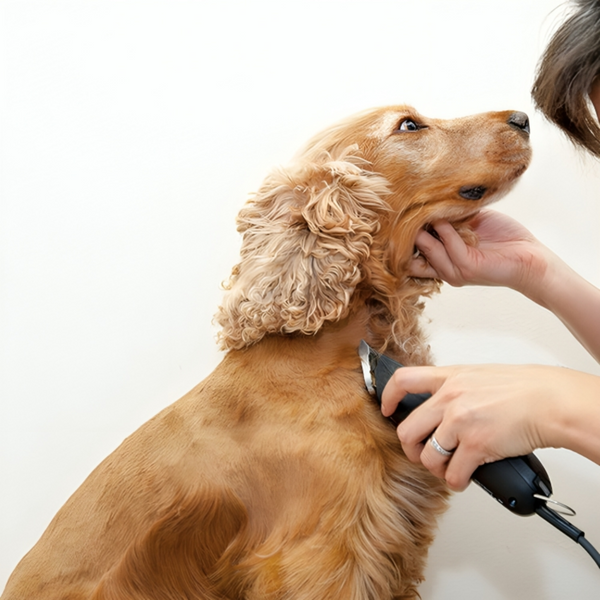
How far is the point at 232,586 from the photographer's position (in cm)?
97

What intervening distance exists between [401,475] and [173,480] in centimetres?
40

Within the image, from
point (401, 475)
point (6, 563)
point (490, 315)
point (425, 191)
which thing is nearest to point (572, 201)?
point (490, 315)

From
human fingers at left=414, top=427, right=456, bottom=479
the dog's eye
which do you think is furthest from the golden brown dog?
human fingers at left=414, top=427, right=456, bottom=479

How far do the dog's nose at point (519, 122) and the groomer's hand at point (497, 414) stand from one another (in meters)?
0.52

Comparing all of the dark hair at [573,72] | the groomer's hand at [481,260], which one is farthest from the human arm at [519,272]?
the dark hair at [573,72]

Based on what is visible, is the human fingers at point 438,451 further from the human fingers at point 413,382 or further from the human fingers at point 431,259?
the human fingers at point 431,259

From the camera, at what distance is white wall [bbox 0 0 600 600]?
1413 mm

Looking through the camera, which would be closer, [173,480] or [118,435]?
[173,480]

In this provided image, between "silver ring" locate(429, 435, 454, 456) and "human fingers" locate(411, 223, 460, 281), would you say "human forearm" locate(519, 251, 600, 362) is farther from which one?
"silver ring" locate(429, 435, 454, 456)

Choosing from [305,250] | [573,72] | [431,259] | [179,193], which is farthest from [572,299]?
[179,193]

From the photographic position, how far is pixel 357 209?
1069mm

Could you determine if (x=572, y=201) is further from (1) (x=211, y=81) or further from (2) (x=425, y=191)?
(1) (x=211, y=81)

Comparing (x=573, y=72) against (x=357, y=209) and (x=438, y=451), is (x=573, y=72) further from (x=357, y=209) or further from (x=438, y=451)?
(x=438, y=451)

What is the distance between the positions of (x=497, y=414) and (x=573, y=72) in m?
0.57
